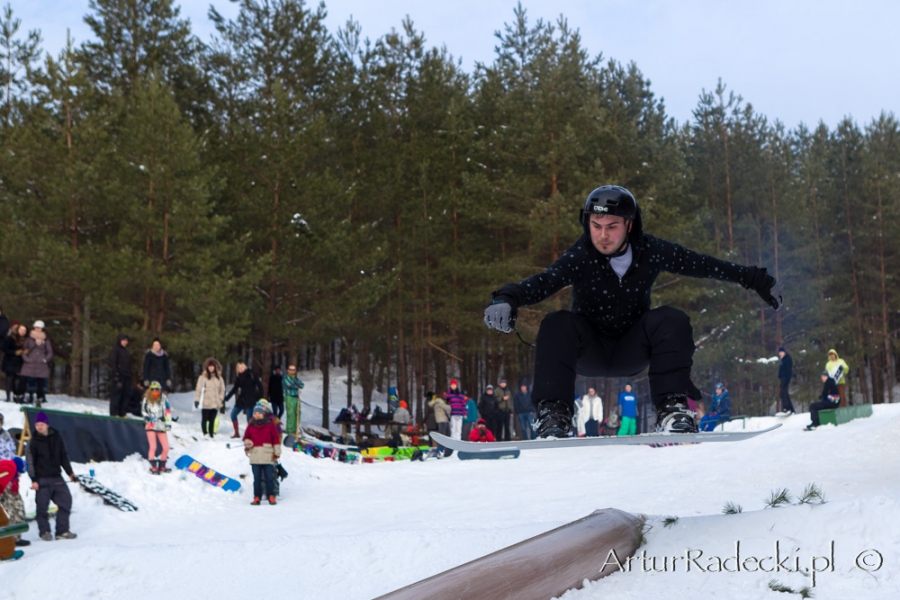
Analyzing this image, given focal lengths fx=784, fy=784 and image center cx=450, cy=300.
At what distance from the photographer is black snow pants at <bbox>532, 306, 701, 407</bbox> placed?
430cm

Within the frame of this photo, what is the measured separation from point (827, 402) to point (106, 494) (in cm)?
1296

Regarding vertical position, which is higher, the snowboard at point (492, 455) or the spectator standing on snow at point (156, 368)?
the spectator standing on snow at point (156, 368)

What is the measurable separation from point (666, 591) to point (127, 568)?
4.80 meters

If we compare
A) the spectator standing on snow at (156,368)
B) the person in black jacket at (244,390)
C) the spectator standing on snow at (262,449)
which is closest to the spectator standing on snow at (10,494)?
the spectator standing on snow at (262,449)

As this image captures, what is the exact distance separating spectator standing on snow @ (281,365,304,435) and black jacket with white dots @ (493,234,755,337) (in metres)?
12.3

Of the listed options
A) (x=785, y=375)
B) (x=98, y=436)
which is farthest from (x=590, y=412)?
(x=98, y=436)

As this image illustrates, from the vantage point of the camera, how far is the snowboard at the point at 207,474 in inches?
476

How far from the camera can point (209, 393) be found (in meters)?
15.2

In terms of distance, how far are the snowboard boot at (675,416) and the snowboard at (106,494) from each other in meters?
8.55

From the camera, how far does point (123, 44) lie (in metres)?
25.9

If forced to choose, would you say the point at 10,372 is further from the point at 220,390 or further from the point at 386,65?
the point at 386,65

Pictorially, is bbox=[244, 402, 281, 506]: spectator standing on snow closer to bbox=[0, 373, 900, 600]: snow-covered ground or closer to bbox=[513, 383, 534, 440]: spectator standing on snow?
bbox=[0, 373, 900, 600]: snow-covered ground

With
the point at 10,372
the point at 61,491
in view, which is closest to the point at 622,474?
the point at 61,491

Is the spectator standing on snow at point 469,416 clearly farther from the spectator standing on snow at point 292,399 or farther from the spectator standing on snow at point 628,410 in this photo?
the spectator standing on snow at point 292,399
